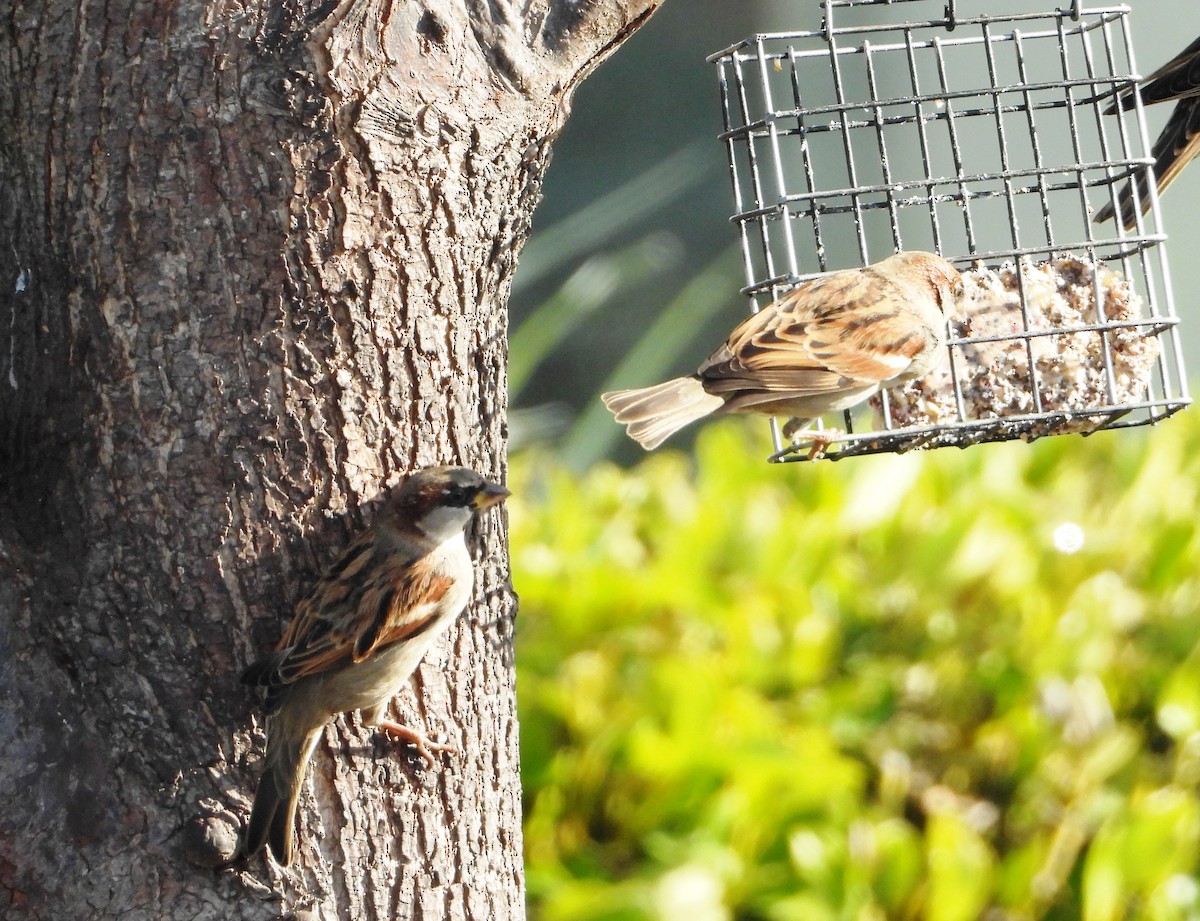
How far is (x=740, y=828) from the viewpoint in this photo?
324 cm

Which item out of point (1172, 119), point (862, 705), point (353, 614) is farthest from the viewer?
point (1172, 119)

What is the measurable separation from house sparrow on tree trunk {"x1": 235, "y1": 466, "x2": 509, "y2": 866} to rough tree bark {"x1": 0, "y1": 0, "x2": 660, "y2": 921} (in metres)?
0.05

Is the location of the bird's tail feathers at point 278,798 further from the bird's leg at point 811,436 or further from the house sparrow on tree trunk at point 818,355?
the bird's leg at point 811,436

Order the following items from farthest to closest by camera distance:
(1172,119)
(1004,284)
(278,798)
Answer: (1172,119) < (1004,284) < (278,798)

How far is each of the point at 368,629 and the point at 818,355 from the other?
1.27m

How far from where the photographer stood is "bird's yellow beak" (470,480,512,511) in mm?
2082

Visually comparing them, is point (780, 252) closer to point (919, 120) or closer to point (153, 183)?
point (919, 120)

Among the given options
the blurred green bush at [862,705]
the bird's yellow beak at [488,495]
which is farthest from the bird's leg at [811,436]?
the bird's yellow beak at [488,495]

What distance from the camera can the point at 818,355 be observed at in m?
2.96

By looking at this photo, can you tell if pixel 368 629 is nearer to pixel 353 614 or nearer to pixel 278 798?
pixel 353 614

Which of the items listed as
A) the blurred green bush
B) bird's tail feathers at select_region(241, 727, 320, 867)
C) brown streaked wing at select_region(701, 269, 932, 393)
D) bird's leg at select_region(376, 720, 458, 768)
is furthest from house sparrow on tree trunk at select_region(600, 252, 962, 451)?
bird's tail feathers at select_region(241, 727, 320, 867)

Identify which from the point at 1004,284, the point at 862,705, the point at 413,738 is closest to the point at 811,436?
the point at 1004,284

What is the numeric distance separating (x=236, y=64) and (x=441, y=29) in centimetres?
28

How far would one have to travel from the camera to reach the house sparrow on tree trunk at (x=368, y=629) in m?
1.94
